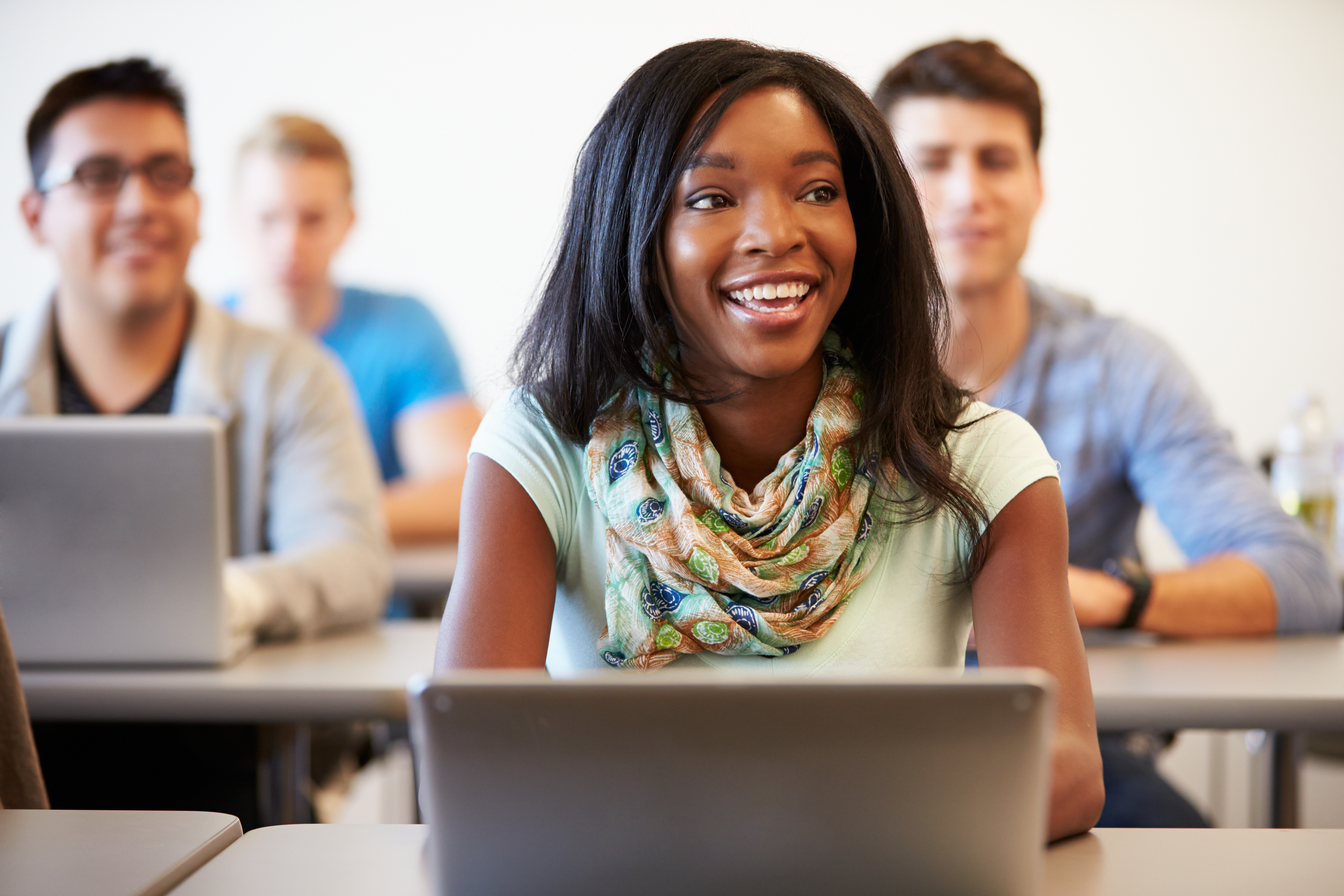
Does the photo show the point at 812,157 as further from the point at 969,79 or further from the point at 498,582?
the point at 969,79

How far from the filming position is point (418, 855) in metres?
0.82

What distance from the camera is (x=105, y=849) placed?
827mm

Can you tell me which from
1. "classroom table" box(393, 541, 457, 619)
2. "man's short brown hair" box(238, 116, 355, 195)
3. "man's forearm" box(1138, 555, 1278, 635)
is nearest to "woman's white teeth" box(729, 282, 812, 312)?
"man's forearm" box(1138, 555, 1278, 635)

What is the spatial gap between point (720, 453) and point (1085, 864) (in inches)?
20.1

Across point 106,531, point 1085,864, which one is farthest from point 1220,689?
point 106,531

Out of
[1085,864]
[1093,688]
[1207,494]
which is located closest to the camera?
[1085,864]

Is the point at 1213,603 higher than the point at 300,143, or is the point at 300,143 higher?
the point at 300,143

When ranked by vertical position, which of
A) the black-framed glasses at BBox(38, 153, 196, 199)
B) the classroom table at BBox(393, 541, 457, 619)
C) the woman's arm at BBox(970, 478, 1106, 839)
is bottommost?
the classroom table at BBox(393, 541, 457, 619)

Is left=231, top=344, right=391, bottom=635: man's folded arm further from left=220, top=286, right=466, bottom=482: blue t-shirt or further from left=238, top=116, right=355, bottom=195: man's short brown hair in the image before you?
left=238, top=116, right=355, bottom=195: man's short brown hair

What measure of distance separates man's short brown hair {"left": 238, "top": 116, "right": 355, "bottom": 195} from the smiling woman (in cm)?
241

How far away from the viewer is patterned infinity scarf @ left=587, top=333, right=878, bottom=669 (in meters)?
1.07

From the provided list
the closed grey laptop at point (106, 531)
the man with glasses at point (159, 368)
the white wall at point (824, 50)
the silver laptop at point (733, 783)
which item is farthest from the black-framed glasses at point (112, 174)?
the silver laptop at point (733, 783)

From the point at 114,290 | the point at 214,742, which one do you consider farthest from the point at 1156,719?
the point at 114,290

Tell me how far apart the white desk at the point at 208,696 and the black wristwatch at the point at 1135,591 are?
86 cm
